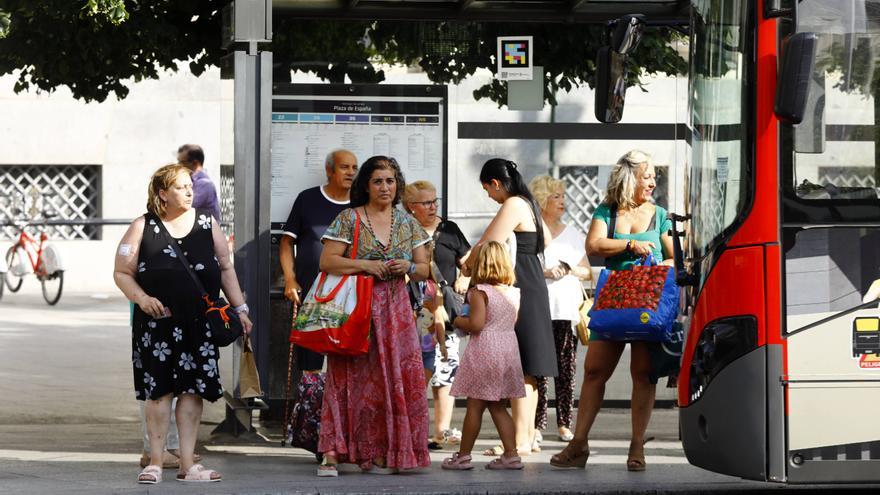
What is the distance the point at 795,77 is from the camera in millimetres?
6664

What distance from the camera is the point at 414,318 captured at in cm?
874

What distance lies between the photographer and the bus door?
22.4 ft

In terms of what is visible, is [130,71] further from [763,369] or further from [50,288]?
[50,288]

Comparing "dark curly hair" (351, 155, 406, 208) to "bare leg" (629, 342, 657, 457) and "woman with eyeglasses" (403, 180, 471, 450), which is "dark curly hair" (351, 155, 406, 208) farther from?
"bare leg" (629, 342, 657, 457)

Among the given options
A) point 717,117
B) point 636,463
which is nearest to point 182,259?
point 636,463

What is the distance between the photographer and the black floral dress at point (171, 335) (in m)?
8.18

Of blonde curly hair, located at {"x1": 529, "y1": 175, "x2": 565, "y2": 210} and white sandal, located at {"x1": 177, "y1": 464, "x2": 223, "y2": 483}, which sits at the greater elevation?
blonde curly hair, located at {"x1": 529, "y1": 175, "x2": 565, "y2": 210}

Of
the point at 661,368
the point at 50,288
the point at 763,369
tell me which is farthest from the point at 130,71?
the point at 50,288

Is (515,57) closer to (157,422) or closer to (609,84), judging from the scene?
(609,84)

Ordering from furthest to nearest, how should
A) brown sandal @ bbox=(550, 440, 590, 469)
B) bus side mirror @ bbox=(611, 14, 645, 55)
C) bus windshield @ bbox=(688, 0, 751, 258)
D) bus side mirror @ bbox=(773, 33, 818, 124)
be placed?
brown sandal @ bbox=(550, 440, 590, 469) < bus side mirror @ bbox=(611, 14, 645, 55) < bus windshield @ bbox=(688, 0, 751, 258) < bus side mirror @ bbox=(773, 33, 818, 124)

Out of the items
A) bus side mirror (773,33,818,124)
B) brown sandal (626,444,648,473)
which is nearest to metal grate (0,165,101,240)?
brown sandal (626,444,648,473)

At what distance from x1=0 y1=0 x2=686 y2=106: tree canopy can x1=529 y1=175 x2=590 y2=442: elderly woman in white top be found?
1014mm

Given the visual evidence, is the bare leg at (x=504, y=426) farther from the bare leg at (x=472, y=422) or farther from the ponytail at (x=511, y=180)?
the ponytail at (x=511, y=180)

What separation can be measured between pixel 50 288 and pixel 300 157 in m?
12.3
